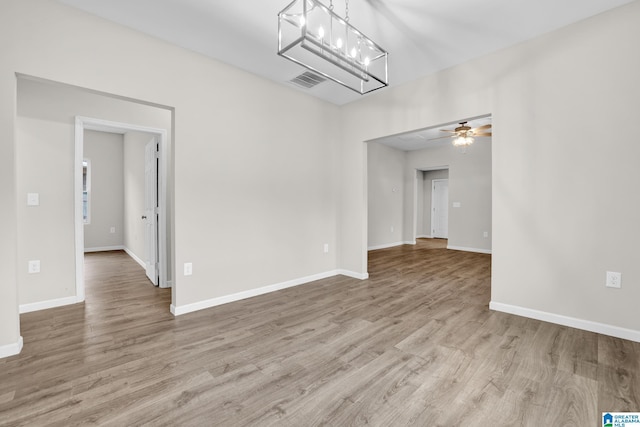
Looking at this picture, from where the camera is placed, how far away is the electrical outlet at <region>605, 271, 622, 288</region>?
7.64ft

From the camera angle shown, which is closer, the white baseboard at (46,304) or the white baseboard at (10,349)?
the white baseboard at (10,349)

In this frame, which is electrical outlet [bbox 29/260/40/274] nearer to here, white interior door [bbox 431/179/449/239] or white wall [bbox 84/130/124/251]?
white wall [bbox 84/130/124/251]

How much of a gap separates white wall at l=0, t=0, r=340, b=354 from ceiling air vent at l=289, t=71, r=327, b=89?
0.72ft

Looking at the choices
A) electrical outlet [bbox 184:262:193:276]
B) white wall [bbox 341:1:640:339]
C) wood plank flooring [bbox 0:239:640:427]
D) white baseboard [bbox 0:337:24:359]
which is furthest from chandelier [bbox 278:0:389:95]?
white baseboard [bbox 0:337:24:359]

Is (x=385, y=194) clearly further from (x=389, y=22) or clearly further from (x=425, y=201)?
(x=389, y=22)

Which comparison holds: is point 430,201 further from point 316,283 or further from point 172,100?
point 172,100

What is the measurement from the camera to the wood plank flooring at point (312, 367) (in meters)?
1.49

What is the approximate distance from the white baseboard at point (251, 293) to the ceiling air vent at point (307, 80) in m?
2.71

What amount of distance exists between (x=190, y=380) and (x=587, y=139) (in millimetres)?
3697

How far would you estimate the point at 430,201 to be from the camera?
31.3ft

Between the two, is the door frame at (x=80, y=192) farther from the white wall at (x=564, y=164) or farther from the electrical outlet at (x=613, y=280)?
the electrical outlet at (x=613, y=280)

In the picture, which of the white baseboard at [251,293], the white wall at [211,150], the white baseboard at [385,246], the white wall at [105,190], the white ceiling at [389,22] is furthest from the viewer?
the white baseboard at [385,246]

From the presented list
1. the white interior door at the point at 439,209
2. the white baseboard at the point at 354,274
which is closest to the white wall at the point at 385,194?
the white interior door at the point at 439,209

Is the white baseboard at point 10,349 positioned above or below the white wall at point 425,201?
below
